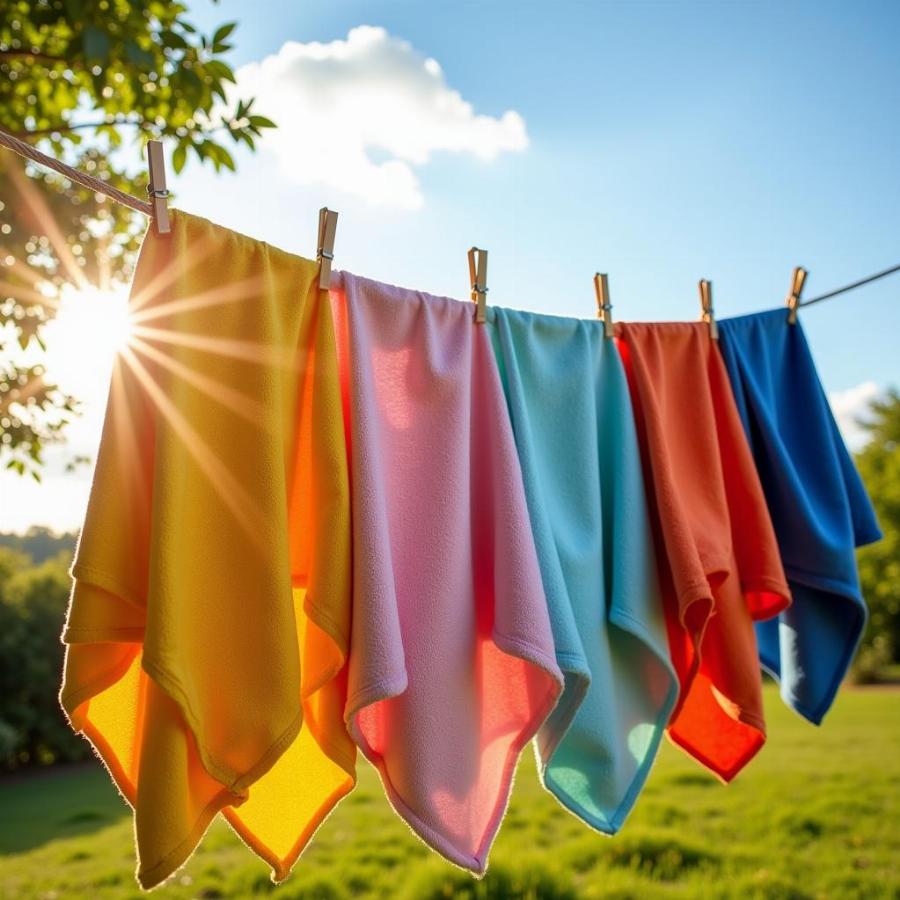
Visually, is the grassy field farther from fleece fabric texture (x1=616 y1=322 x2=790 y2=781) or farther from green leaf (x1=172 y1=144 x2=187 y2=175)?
green leaf (x1=172 y1=144 x2=187 y2=175)

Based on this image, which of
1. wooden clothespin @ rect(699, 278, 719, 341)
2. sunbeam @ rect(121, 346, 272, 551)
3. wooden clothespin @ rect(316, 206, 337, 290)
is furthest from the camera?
wooden clothespin @ rect(699, 278, 719, 341)

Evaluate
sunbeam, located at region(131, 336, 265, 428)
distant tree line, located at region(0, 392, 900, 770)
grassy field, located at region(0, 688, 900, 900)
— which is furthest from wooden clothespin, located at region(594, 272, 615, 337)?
distant tree line, located at region(0, 392, 900, 770)

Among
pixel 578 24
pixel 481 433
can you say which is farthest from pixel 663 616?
pixel 578 24

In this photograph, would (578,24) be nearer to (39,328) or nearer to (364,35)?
(364,35)

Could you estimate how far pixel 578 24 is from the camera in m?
2.43

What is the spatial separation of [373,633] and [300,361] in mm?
487

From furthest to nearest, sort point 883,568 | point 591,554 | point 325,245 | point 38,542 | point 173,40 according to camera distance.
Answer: point 883,568, point 38,542, point 173,40, point 591,554, point 325,245

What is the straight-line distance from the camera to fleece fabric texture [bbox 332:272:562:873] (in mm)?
1239

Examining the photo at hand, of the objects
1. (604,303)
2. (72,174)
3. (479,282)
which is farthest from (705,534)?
(72,174)

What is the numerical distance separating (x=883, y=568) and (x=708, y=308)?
21.0 meters

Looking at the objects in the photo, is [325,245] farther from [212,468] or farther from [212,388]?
[212,468]

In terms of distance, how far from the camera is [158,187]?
1207 mm

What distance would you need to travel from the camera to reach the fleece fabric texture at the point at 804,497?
1.72 m

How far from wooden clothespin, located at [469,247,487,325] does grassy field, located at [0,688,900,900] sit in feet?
9.13
